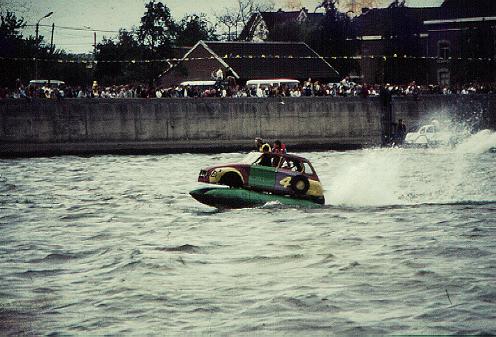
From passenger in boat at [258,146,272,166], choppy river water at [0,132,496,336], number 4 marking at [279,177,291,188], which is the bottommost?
choppy river water at [0,132,496,336]

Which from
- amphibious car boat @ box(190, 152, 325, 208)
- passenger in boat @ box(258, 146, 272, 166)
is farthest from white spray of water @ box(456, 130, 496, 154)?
passenger in boat @ box(258, 146, 272, 166)

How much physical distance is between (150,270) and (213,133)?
1581 inches

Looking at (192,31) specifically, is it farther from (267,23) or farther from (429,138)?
(429,138)

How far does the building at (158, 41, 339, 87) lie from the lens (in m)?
76.7

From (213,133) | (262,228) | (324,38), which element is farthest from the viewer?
(324,38)

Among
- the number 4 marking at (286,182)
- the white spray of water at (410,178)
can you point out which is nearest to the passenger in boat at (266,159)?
the number 4 marking at (286,182)

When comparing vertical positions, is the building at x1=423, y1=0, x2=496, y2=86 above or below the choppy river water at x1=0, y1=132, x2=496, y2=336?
above

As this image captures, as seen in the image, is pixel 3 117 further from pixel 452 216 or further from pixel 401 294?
pixel 401 294

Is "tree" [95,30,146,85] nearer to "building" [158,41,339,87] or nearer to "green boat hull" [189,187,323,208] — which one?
"building" [158,41,339,87]

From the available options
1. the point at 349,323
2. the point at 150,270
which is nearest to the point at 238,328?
the point at 349,323

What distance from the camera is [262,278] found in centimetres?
1802

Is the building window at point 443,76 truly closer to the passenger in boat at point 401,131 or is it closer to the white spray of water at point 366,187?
the passenger in boat at point 401,131

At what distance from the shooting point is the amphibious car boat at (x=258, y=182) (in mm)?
27203

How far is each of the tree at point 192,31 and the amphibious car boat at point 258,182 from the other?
62451mm
